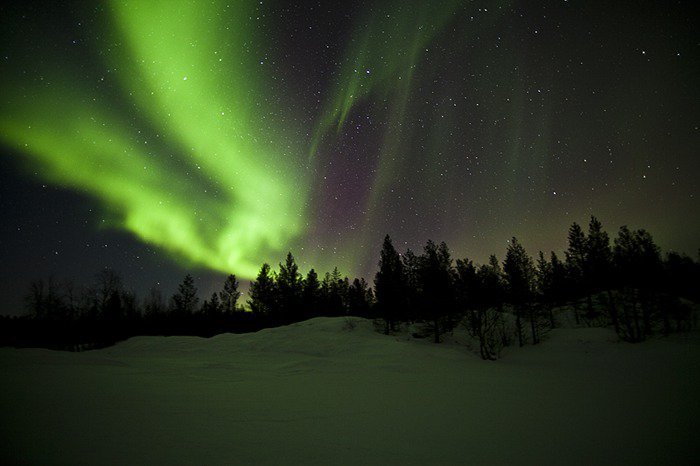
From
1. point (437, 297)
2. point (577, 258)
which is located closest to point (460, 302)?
point (437, 297)

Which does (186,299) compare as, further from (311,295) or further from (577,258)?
(577,258)

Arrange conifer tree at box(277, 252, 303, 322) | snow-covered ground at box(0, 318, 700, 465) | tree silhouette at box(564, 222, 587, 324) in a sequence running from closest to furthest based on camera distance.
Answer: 1. snow-covered ground at box(0, 318, 700, 465)
2. tree silhouette at box(564, 222, 587, 324)
3. conifer tree at box(277, 252, 303, 322)

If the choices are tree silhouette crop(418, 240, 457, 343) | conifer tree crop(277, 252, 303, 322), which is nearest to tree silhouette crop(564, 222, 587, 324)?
tree silhouette crop(418, 240, 457, 343)

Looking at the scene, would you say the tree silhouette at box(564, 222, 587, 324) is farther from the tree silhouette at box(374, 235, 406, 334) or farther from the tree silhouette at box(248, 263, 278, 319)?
the tree silhouette at box(248, 263, 278, 319)

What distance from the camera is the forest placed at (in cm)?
3097

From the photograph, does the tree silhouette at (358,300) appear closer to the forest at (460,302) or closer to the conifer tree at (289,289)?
the forest at (460,302)

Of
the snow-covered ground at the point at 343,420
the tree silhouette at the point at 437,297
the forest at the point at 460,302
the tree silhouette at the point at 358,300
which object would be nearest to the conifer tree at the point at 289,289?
the forest at the point at 460,302

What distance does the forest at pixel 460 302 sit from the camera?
102ft

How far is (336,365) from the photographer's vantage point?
18.1 metres

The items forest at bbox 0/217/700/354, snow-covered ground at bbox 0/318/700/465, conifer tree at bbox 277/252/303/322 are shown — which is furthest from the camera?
conifer tree at bbox 277/252/303/322

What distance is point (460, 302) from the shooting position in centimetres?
3422

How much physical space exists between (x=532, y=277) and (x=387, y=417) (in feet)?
174

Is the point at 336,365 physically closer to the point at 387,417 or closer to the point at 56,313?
the point at 387,417

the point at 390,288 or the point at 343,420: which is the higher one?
the point at 390,288
